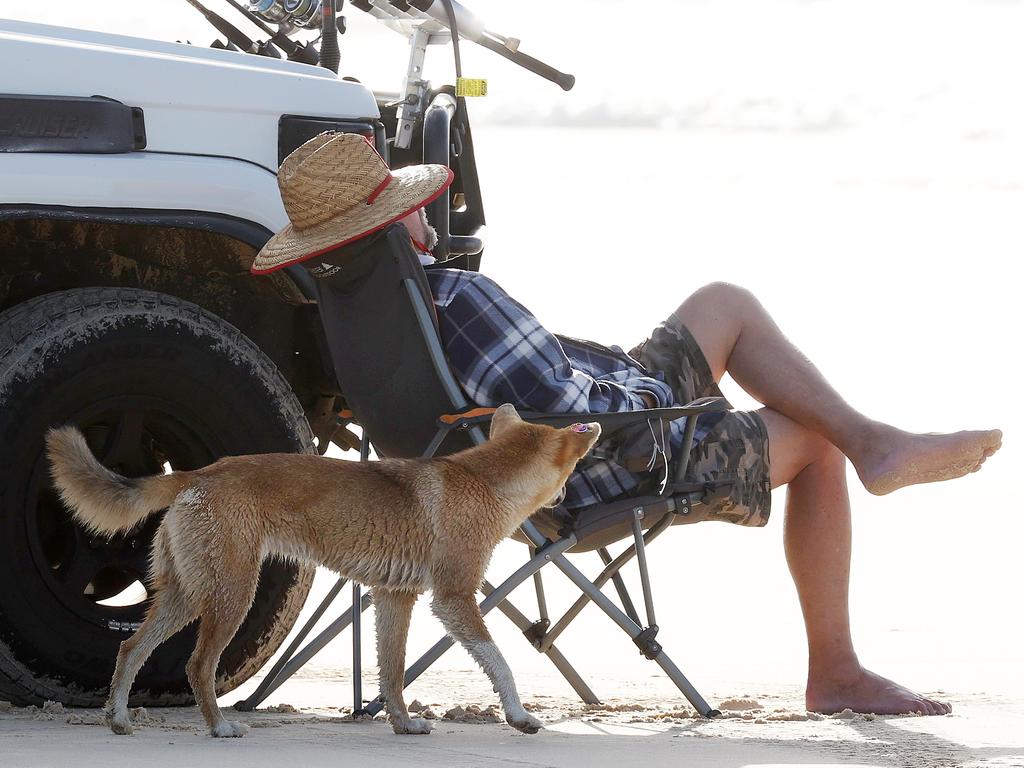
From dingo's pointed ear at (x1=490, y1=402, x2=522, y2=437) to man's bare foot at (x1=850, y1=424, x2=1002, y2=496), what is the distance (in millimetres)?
1040

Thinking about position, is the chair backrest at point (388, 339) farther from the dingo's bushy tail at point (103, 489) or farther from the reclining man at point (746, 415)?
the dingo's bushy tail at point (103, 489)

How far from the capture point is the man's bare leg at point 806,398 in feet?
14.2

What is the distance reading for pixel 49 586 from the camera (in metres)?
4.11

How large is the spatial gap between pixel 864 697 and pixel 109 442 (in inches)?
86.8

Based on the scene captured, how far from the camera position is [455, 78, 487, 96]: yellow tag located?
5488 millimetres

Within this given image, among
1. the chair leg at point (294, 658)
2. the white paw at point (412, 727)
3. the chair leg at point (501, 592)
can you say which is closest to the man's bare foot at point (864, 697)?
the chair leg at point (501, 592)

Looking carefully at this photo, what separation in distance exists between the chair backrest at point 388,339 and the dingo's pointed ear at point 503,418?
0.49ft

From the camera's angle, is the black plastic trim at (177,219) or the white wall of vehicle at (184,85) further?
the white wall of vehicle at (184,85)

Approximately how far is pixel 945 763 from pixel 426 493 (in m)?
1.33

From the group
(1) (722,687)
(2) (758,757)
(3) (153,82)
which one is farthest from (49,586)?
(1) (722,687)

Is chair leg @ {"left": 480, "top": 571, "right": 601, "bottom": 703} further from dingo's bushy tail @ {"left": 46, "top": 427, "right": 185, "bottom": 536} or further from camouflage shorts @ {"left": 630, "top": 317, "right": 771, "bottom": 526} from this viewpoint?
dingo's bushy tail @ {"left": 46, "top": 427, "right": 185, "bottom": 536}

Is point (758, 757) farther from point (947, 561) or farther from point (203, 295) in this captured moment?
point (947, 561)

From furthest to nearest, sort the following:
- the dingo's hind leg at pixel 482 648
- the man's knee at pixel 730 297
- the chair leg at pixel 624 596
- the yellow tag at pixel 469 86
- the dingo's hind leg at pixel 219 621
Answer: the yellow tag at pixel 469 86 < the man's knee at pixel 730 297 < the chair leg at pixel 624 596 < the dingo's hind leg at pixel 482 648 < the dingo's hind leg at pixel 219 621

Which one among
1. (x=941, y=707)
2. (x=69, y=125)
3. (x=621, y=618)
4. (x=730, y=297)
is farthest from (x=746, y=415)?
(x=69, y=125)
